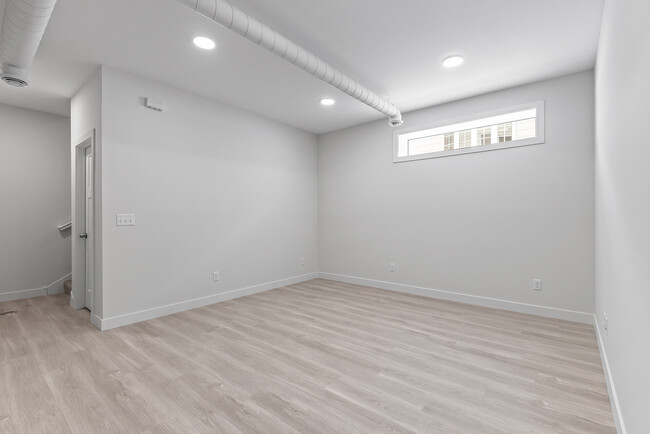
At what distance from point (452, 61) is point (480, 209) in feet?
6.47

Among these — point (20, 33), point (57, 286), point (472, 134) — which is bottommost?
point (57, 286)

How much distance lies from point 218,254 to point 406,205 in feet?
9.79

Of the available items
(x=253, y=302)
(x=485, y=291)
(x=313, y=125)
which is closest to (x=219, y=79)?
(x=313, y=125)

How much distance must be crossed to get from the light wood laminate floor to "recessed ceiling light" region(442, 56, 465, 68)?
289 cm

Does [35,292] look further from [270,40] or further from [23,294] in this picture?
[270,40]

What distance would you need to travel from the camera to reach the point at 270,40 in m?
2.51

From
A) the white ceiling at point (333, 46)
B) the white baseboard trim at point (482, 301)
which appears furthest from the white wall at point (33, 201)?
the white baseboard trim at point (482, 301)

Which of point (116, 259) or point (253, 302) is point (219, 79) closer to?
point (116, 259)

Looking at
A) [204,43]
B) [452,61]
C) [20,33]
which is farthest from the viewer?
[452,61]

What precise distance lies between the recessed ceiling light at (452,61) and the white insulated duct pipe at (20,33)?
3.32 meters

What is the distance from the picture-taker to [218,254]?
4.41 meters

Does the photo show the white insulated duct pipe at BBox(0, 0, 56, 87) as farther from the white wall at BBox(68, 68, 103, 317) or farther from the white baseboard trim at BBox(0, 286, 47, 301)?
the white baseboard trim at BBox(0, 286, 47, 301)

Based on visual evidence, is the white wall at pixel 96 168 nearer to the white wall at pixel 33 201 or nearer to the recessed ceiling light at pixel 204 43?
the white wall at pixel 33 201

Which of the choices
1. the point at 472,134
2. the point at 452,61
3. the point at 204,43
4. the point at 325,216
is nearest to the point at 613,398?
the point at 452,61
